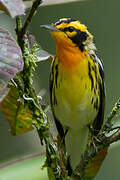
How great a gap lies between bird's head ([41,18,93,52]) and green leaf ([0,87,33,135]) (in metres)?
0.49

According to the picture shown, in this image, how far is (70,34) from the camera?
6.37 ft

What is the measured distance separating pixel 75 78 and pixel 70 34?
0.72 ft

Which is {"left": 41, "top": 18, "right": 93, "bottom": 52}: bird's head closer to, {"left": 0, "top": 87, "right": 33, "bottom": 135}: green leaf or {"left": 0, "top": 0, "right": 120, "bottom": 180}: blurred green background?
{"left": 0, "top": 87, "right": 33, "bottom": 135}: green leaf

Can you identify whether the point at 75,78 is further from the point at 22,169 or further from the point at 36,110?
the point at 22,169

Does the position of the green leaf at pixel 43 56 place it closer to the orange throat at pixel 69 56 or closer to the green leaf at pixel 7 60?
the green leaf at pixel 7 60

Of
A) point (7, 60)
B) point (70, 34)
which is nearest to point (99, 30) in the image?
point (70, 34)

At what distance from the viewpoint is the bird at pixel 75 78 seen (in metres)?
1.94

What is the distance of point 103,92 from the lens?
2105mm

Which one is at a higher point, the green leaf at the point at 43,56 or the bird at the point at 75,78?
the green leaf at the point at 43,56

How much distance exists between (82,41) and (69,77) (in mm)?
203

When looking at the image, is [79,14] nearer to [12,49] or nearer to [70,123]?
[70,123]

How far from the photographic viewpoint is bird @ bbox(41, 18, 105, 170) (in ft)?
6.38

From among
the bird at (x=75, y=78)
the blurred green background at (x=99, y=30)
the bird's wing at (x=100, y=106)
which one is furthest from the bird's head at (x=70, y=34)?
the blurred green background at (x=99, y=30)

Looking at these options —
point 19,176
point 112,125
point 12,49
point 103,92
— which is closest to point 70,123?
point 103,92
